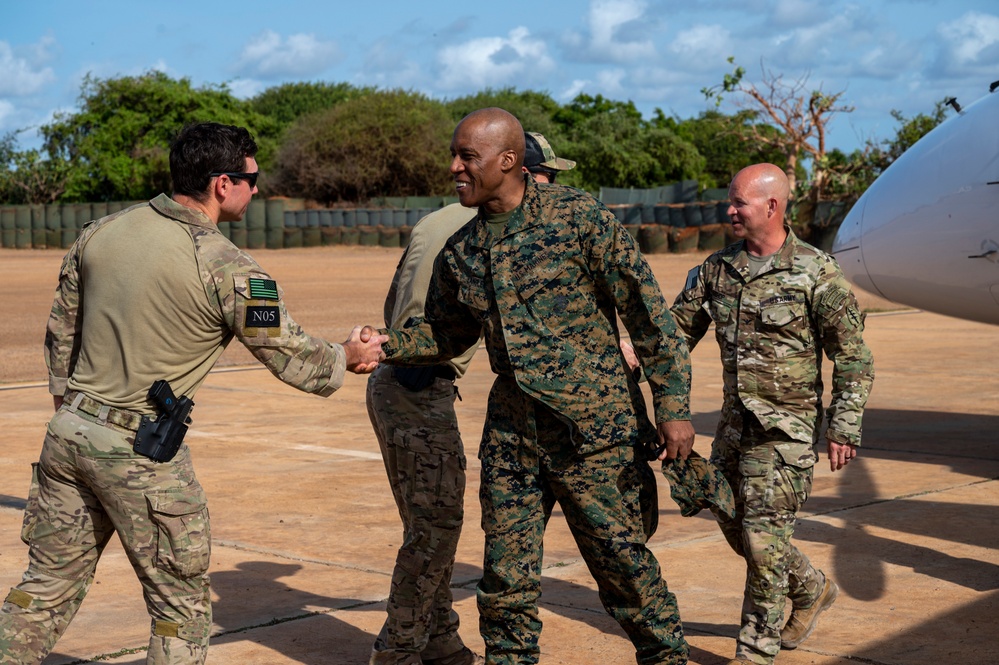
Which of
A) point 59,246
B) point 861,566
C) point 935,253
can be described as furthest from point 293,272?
point 861,566

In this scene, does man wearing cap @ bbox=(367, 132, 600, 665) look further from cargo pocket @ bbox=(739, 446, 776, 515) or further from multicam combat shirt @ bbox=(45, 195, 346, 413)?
cargo pocket @ bbox=(739, 446, 776, 515)

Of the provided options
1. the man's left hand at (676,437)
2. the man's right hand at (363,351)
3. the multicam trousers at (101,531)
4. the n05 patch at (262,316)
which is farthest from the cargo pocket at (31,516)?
the man's left hand at (676,437)

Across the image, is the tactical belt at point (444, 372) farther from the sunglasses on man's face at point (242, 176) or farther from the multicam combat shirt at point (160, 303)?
the sunglasses on man's face at point (242, 176)

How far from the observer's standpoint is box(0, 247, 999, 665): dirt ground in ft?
16.6

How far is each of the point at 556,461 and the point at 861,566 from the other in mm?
2774

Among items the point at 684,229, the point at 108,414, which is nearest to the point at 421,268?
the point at 108,414

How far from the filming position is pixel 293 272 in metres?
34.4

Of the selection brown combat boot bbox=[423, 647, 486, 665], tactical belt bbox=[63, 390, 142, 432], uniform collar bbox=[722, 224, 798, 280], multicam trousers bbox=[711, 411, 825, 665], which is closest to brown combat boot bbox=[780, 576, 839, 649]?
multicam trousers bbox=[711, 411, 825, 665]

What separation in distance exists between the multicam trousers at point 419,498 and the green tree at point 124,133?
65.0 meters

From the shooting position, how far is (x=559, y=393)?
3982mm

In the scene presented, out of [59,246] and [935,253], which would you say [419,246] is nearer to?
[935,253]

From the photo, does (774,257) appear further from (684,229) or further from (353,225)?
(353,225)

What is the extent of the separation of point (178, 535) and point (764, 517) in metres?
2.11

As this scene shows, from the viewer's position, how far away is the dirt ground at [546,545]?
505 cm
